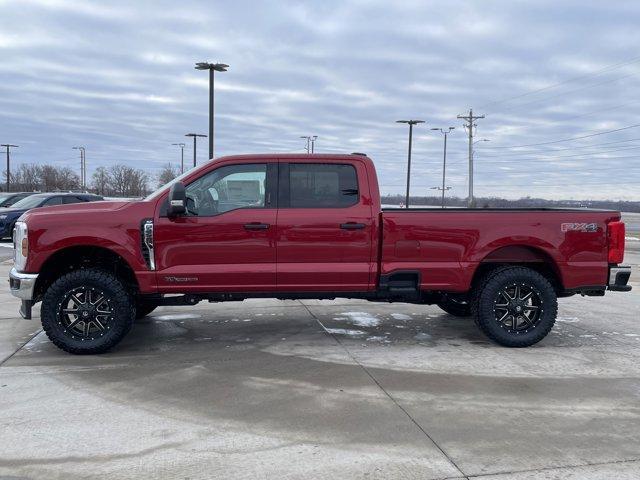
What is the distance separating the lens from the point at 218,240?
19.0 ft

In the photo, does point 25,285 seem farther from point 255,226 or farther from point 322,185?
Answer: point 322,185

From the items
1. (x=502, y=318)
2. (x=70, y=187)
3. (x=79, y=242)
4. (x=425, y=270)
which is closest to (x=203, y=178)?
(x=79, y=242)

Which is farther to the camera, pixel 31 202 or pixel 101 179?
pixel 101 179

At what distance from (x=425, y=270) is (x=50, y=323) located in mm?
3827

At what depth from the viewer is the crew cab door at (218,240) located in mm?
5770

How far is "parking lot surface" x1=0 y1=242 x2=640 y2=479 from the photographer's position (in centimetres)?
351

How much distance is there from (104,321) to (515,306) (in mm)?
4311

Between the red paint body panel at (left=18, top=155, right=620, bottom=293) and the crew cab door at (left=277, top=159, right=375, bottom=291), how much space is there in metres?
0.01

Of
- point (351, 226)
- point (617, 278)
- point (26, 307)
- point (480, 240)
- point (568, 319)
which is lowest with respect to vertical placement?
point (568, 319)

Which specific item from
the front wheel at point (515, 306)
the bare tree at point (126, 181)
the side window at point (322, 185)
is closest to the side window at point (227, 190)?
the side window at point (322, 185)

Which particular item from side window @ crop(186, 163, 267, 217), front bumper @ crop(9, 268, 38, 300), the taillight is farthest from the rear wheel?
front bumper @ crop(9, 268, 38, 300)

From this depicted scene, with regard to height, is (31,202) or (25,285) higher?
(31,202)

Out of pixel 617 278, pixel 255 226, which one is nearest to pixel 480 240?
pixel 617 278

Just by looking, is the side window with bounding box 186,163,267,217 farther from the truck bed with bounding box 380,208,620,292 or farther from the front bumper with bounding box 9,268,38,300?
the front bumper with bounding box 9,268,38,300
